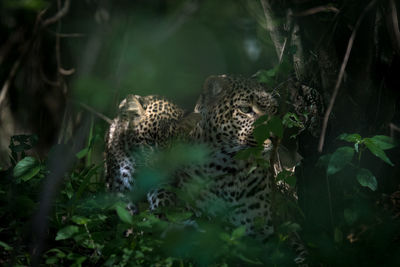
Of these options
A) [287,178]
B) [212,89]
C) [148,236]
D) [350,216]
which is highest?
[212,89]

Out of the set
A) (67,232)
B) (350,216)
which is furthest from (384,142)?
(67,232)

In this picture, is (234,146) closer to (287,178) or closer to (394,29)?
(287,178)

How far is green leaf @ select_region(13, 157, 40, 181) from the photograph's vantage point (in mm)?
4061

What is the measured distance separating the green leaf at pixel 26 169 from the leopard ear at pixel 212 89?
1.63 meters

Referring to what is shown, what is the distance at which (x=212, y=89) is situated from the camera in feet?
15.9

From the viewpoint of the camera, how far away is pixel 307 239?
3.46 m

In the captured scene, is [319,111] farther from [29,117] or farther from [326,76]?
[29,117]

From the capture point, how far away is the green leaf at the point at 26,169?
406 centimetres

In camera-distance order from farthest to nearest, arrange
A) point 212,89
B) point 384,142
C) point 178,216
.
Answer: point 212,89 → point 384,142 → point 178,216

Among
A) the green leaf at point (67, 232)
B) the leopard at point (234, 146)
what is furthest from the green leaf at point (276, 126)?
the green leaf at point (67, 232)

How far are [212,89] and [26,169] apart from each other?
1.81m

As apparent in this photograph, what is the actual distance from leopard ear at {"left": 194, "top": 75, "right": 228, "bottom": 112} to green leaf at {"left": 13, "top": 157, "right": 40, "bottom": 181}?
1631 mm

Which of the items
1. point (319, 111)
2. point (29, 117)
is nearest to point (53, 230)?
point (319, 111)

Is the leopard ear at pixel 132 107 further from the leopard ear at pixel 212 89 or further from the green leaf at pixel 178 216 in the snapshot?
the green leaf at pixel 178 216
